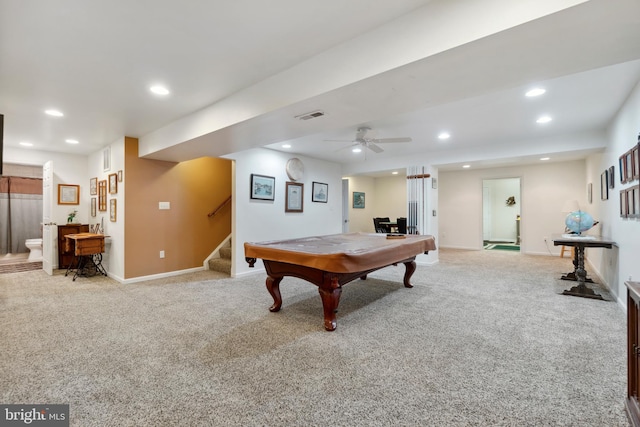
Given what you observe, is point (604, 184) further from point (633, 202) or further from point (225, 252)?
point (225, 252)

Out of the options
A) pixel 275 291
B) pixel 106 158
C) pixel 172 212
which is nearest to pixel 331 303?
pixel 275 291

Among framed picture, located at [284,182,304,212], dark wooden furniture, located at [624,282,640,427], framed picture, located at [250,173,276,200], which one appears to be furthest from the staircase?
dark wooden furniture, located at [624,282,640,427]

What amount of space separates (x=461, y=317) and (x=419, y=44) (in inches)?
99.8

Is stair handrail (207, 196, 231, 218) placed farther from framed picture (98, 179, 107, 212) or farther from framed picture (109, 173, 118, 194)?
framed picture (98, 179, 107, 212)

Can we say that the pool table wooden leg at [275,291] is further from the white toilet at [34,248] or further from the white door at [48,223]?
the white toilet at [34,248]

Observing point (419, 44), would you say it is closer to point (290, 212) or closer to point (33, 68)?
point (33, 68)

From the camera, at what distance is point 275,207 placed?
5574 millimetres

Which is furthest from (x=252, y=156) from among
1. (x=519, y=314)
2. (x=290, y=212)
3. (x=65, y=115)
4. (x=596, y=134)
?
(x=596, y=134)

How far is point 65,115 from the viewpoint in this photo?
362 cm

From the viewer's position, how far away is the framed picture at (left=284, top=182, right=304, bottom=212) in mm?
5770

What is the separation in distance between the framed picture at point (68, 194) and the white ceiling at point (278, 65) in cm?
205

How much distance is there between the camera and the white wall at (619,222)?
279 centimetres

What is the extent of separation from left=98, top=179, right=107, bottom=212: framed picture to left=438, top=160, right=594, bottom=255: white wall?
8160mm

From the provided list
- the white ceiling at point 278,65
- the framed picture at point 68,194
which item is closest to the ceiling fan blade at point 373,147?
the white ceiling at point 278,65
